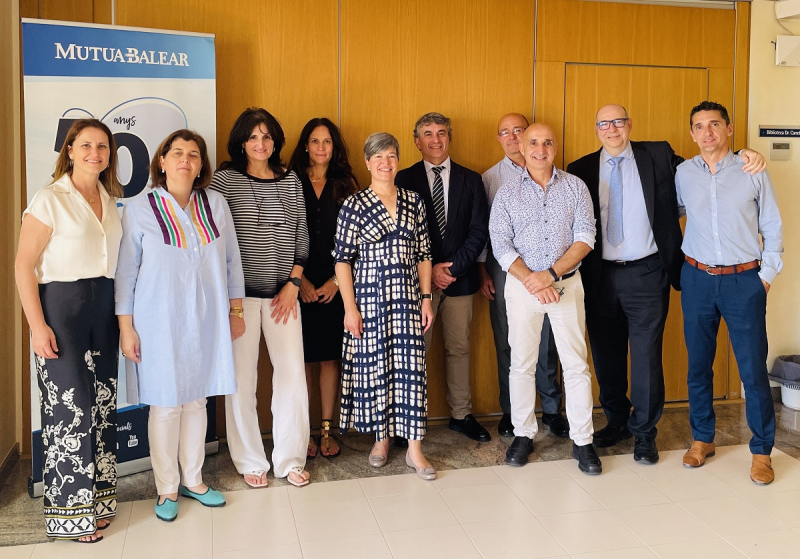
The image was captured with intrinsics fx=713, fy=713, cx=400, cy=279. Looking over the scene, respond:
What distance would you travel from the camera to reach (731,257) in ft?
11.9

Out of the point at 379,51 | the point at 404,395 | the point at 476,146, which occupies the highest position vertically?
the point at 379,51

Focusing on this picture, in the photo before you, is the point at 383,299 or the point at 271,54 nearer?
the point at 383,299

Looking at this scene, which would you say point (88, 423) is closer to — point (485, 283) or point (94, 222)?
point (94, 222)

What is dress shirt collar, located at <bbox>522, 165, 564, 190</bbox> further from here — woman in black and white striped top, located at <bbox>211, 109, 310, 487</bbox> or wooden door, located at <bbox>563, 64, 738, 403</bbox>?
woman in black and white striped top, located at <bbox>211, 109, 310, 487</bbox>

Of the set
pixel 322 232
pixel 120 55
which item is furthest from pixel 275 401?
pixel 120 55

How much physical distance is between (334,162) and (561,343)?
1609 millimetres

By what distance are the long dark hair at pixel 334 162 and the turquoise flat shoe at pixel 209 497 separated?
1661 mm

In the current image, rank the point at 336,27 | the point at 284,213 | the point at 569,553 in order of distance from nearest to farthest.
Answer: the point at 569,553 → the point at 284,213 → the point at 336,27

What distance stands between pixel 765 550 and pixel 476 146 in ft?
9.22

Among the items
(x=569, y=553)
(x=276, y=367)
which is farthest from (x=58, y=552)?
(x=569, y=553)

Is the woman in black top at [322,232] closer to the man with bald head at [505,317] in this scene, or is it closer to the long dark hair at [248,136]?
the long dark hair at [248,136]

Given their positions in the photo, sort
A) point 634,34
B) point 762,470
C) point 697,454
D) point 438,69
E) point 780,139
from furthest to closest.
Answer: point 780,139 → point 634,34 → point 438,69 → point 697,454 → point 762,470

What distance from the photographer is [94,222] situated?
2.99 meters

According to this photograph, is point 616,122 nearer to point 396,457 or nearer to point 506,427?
point 506,427
